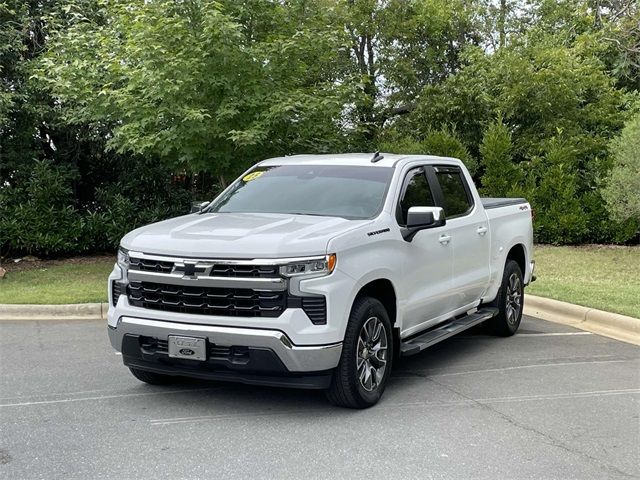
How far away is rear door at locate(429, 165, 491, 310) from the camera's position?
6.58m

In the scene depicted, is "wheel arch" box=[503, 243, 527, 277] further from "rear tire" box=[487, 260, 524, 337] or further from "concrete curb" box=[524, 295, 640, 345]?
"concrete curb" box=[524, 295, 640, 345]

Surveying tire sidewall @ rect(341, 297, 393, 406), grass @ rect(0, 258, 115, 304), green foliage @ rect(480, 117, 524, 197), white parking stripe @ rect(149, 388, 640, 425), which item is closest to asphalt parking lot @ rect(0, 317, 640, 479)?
white parking stripe @ rect(149, 388, 640, 425)

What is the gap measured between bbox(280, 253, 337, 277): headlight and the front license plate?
2.46ft

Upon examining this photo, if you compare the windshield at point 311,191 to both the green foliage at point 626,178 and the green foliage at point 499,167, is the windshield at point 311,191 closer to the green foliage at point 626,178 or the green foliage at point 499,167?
the green foliage at point 626,178

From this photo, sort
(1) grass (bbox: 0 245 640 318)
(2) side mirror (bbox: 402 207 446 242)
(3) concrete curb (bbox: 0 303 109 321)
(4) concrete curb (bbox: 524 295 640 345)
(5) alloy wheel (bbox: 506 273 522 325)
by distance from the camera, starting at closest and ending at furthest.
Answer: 1. (2) side mirror (bbox: 402 207 446 242)
2. (5) alloy wheel (bbox: 506 273 522 325)
3. (4) concrete curb (bbox: 524 295 640 345)
4. (3) concrete curb (bbox: 0 303 109 321)
5. (1) grass (bbox: 0 245 640 318)

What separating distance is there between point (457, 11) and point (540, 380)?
19954 mm

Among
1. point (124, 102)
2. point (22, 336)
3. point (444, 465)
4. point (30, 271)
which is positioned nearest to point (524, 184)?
point (124, 102)

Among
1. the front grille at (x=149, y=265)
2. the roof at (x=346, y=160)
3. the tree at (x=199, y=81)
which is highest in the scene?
the tree at (x=199, y=81)

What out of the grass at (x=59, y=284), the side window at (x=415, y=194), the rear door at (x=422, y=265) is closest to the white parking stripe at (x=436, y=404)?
the rear door at (x=422, y=265)

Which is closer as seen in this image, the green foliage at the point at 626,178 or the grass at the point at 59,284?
the grass at the point at 59,284

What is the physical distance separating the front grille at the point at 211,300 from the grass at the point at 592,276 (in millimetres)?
5303

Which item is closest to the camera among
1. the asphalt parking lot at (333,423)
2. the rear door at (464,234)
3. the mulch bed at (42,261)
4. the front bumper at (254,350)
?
the asphalt parking lot at (333,423)

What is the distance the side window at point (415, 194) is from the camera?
5.96 meters

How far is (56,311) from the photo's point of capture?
9.00 metres
